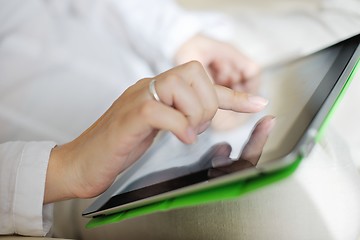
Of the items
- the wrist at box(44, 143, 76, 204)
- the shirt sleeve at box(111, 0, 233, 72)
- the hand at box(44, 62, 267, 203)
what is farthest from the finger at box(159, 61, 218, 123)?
the shirt sleeve at box(111, 0, 233, 72)

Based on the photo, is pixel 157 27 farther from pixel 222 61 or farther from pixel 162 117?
pixel 162 117

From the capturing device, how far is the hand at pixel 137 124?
1.27 feet

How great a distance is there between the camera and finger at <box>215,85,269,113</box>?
432 mm

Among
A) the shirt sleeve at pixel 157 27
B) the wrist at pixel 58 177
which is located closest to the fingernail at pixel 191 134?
the wrist at pixel 58 177

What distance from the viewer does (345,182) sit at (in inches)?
18.5

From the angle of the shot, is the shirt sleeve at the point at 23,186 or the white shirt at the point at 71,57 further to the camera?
the white shirt at the point at 71,57

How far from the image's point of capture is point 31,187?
1.48 ft

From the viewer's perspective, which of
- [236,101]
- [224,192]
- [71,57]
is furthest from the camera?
[71,57]

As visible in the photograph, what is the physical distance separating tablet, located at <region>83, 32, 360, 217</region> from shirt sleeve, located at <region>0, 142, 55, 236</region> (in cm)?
6

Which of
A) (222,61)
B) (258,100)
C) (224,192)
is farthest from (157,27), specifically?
(224,192)

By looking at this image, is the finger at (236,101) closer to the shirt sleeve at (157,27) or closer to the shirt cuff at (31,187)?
the shirt cuff at (31,187)

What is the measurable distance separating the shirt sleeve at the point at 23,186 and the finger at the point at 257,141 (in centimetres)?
19

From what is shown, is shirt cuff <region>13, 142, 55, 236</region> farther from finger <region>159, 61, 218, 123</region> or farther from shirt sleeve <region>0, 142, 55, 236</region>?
finger <region>159, 61, 218, 123</region>

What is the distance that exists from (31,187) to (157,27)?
0.37m
